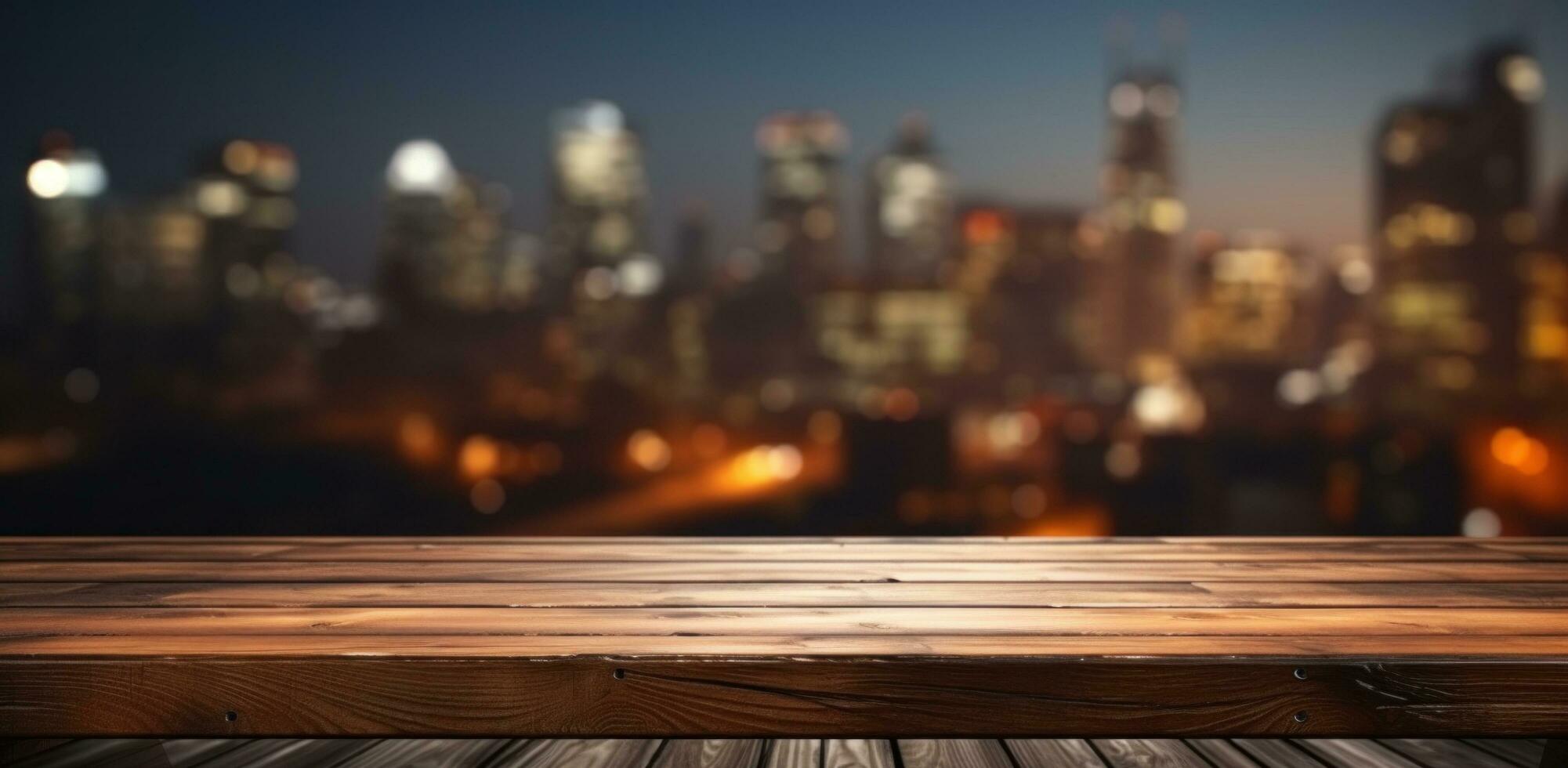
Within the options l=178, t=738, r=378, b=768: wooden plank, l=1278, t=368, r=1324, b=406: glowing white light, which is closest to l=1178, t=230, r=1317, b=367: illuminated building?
l=1278, t=368, r=1324, b=406: glowing white light

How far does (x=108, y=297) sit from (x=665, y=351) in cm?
2982

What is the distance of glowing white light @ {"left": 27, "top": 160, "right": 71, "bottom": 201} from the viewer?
165ft

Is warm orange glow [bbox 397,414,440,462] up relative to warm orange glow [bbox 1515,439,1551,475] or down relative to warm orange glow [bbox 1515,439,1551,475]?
up

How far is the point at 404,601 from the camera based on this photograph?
1.37 m

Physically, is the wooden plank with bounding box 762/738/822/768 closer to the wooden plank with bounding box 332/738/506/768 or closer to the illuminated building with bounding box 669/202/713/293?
the wooden plank with bounding box 332/738/506/768

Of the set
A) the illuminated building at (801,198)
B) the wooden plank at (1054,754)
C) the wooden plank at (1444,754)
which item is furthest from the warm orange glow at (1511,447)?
the wooden plank at (1054,754)

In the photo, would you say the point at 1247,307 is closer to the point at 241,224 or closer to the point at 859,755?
the point at 241,224

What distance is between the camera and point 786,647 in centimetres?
114

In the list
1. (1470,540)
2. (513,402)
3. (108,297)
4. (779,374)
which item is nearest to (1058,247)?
(779,374)

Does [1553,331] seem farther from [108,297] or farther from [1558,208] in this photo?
[108,297]

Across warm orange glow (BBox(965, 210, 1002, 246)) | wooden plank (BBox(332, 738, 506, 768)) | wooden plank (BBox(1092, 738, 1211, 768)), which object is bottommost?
wooden plank (BBox(1092, 738, 1211, 768))

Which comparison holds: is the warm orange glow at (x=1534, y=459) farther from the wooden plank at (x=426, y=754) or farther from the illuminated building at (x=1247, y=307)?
the wooden plank at (x=426, y=754)

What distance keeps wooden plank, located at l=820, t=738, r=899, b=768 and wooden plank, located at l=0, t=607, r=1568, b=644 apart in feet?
2.49

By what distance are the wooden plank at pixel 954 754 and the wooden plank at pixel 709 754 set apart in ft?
0.88
